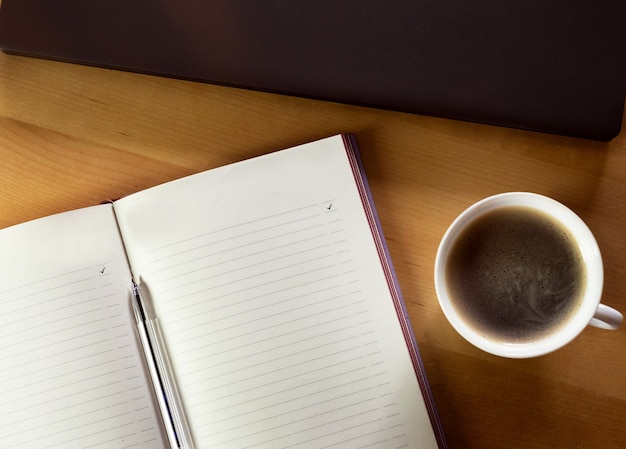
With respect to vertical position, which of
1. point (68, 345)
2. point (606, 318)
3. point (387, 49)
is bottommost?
point (606, 318)

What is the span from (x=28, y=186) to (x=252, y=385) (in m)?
0.31

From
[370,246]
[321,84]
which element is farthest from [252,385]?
[321,84]

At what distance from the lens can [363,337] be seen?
1.99ft

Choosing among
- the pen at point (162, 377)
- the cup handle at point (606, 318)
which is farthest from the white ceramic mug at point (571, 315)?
the pen at point (162, 377)

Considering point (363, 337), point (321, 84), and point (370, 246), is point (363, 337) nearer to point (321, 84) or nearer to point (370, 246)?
point (370, 246)

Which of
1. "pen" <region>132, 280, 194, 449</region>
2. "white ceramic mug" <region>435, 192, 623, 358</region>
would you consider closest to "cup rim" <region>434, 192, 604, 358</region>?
"white ceramic mug" <region>435, 192, 623, 358</region>

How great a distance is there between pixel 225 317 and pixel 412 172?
0.77 ft

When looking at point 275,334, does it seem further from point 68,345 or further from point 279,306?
point 68,345

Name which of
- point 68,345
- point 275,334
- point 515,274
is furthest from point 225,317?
point 515,274

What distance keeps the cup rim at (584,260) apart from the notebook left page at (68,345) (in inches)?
12.3

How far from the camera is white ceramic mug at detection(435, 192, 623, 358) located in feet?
1.73

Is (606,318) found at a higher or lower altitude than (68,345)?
lower

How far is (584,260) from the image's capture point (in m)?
0.55

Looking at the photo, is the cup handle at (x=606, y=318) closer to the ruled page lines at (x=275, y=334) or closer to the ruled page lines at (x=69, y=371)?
the ruled page lines at (x=275, y=334)
